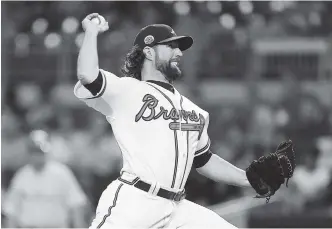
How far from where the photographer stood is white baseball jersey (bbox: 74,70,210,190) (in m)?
3.50

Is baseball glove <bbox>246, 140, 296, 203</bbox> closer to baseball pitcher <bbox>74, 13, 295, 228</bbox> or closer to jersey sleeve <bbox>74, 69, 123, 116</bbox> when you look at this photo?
baseball pitcher <bbox>74, 13, 295, 228</bbox>

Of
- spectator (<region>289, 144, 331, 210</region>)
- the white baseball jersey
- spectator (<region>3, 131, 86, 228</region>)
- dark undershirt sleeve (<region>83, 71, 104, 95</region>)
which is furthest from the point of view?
spectator (<region>289, 144, 331, 210</region>)

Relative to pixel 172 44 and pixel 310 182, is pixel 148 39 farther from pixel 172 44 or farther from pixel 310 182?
pixel 310 182

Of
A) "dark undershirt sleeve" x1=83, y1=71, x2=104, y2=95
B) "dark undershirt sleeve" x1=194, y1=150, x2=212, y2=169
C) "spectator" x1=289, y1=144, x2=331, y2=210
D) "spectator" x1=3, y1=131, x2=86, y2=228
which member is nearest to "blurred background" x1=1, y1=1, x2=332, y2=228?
"spectator" x1=289, y1=144, x2=331, y2=210

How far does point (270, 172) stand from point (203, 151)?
358 mm

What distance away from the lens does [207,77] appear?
1016 cm

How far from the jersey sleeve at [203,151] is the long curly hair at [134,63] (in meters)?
0.43

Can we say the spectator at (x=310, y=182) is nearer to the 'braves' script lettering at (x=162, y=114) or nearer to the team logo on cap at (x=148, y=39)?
the 'braves' script lettering at (x=162, y=114)

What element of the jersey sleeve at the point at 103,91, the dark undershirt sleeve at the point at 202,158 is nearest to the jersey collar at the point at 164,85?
the jersey sleeve at the point at 103,91

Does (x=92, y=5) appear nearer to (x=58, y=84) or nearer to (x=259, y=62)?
(x=58, y=84)

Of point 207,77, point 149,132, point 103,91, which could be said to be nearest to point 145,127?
point 149,132

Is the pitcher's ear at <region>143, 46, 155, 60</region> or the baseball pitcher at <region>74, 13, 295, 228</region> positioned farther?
the pitcher's ear at <region>143, 46, 155, 60</region>

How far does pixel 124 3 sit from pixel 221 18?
1433 millimetres

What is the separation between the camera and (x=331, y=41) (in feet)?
34.6
